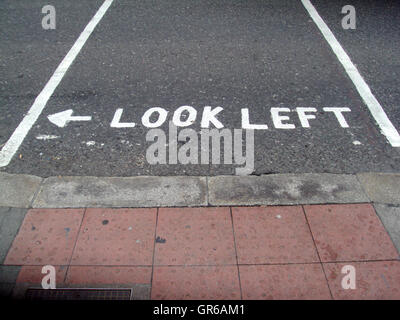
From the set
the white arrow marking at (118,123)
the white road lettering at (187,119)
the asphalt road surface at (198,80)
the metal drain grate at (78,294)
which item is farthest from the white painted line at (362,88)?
the metal drain grate at (78,294)

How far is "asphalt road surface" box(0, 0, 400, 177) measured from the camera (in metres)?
3.85

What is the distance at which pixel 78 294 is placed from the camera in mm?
2645

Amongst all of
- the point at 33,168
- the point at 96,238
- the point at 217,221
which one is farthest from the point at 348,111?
the point at 33,168

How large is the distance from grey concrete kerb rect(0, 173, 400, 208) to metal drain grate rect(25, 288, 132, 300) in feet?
2.72

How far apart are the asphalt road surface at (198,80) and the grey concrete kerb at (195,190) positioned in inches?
6.0

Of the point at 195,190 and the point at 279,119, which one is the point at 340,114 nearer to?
the point at 279,119

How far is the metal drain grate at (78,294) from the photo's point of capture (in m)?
2.62

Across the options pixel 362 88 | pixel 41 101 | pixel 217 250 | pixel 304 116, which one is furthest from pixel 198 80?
pixel 217 250

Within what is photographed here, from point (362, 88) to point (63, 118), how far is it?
12.7 feet

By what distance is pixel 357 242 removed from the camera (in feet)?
9.70

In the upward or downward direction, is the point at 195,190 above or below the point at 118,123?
below

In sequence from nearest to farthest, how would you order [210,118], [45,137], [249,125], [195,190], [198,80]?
1. [195,190]
2. [45,137]
3. [249,125]
4. [210,118]
5. [198,80]

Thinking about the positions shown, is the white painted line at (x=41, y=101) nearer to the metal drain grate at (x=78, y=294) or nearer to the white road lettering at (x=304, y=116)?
the metal drain grate at (x=78, y=294)

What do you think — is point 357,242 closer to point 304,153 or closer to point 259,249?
point 259,249
